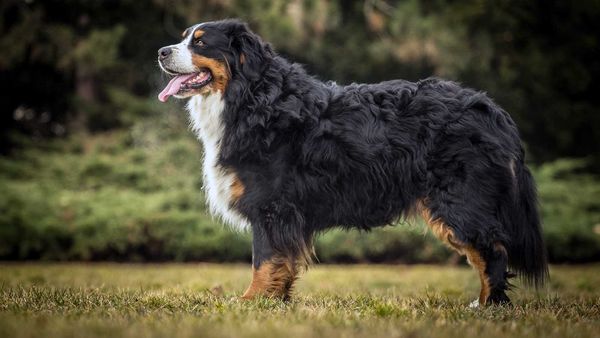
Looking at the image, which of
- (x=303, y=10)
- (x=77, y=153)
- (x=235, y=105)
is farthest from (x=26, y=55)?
(x=235, y=105)

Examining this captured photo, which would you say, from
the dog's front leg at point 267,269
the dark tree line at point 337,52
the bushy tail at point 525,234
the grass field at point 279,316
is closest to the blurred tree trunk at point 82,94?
the dark tree line at point 337,52

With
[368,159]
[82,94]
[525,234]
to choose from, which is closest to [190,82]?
[368,159]

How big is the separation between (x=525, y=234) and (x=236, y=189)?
206cm

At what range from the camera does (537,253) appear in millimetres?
4648

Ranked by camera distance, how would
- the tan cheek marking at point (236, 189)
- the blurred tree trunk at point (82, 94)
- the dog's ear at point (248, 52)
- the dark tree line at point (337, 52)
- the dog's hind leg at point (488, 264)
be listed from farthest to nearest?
the blurred tree trunk at point (82, 94) → the dark tree line at point (337, 52) → the dog's ear at point (248, 52) → the tan cheek marking at point (236, 189) → the dog's hind leg at point (488, 264)

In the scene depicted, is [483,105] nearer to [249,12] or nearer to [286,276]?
[286,276]

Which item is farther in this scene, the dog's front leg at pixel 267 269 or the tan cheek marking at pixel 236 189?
the tan cheek marking at pixel 236 189

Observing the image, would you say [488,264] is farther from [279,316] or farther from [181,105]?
[181,105]

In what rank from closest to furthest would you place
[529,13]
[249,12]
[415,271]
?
[415,271], [249,12], [529,13]

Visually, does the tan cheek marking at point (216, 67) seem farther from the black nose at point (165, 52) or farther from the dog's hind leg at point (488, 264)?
the dog's hind leg at point (488, 264)

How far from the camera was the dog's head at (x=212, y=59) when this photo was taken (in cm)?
464

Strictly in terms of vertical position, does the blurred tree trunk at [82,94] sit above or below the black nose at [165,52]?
above

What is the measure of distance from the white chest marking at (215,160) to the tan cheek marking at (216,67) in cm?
9

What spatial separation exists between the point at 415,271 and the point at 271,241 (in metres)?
4.92
